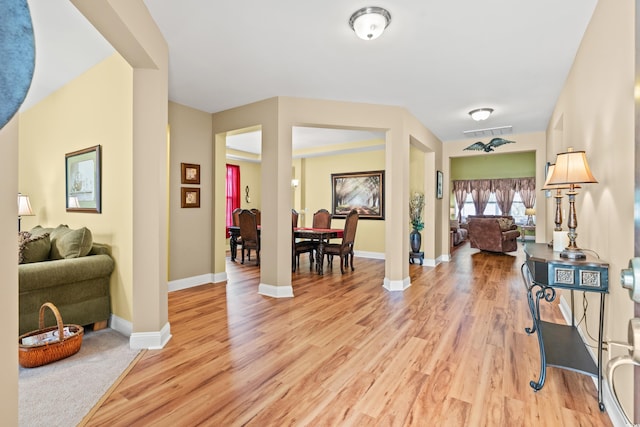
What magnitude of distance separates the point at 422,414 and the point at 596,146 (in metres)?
2.18

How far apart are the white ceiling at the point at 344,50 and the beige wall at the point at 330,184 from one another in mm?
2930

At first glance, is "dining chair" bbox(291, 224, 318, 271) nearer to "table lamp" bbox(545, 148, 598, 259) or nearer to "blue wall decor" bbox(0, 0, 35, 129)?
"table lamp" bbox(545, 148, 598, 259)

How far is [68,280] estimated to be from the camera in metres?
2.60

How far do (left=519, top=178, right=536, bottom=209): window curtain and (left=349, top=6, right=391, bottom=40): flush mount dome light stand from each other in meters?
10.9

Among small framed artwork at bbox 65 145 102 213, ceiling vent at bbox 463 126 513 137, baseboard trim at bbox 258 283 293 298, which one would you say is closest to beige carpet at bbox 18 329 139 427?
small framed artwork at bbox 65 145 102 213

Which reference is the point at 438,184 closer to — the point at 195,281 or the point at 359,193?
the point at 359,193

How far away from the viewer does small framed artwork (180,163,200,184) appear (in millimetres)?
4273

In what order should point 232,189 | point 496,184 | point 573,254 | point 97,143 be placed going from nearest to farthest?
1. point 573,254
2. point 97,143
3. point 232,189
4. point 496,184

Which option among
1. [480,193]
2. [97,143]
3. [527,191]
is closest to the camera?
[97,143]

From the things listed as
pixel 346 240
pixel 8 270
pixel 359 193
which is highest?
pixel 359 193

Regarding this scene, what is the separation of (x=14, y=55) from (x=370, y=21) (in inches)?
86.2

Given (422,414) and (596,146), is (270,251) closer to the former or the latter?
(422,414)

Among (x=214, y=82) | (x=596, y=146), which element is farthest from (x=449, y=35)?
(x=214, y=82)

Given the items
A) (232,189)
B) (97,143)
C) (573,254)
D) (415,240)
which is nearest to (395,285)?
(415,240)
